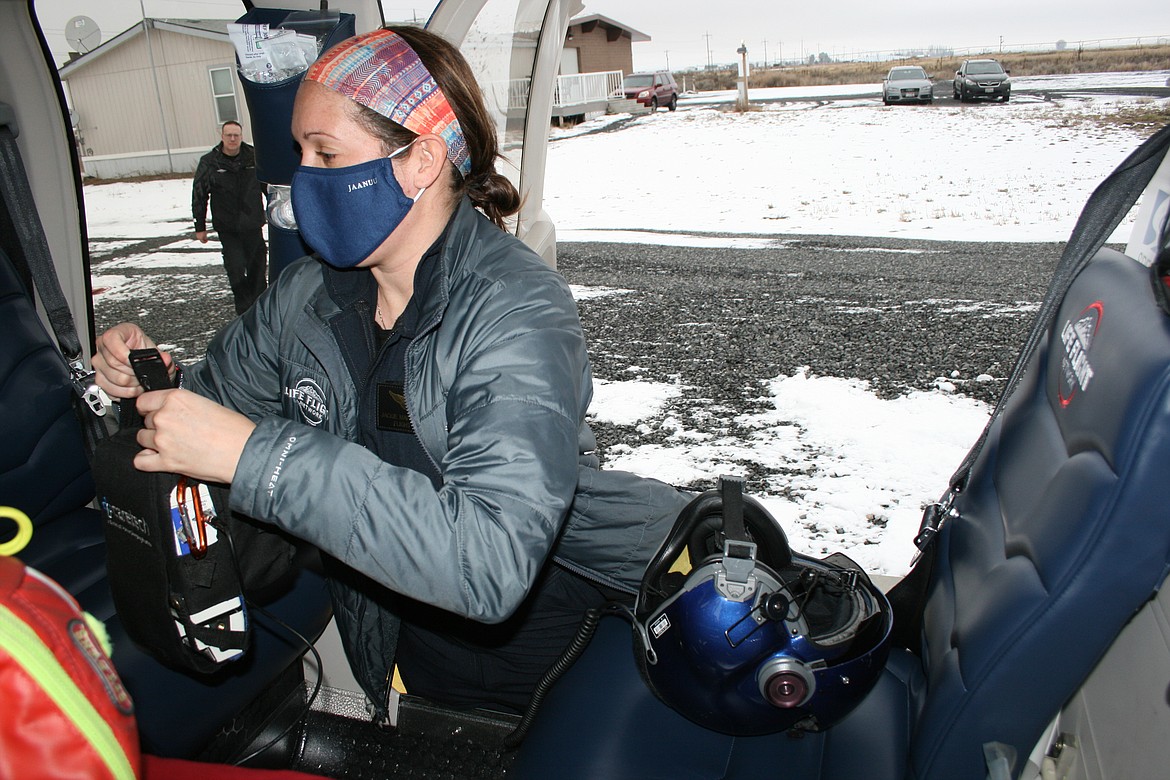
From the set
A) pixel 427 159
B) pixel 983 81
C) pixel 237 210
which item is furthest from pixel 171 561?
pixel 983 81

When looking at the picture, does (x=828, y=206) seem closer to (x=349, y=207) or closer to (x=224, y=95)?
(x=224, y=95)

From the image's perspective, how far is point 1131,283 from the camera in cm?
122

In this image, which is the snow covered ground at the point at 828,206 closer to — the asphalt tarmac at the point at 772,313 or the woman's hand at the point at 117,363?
the asphalt tarmac at the point at 772,313

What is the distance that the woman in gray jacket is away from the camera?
3.54 ft

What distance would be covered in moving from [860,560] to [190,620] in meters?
2.43

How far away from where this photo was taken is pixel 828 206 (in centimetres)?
1234

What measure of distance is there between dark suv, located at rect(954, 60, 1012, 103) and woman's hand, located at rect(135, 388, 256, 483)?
23.4 meters

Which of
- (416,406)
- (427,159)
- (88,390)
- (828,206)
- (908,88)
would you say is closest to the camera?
(416,406)

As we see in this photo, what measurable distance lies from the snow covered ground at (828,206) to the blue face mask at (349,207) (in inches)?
87.3

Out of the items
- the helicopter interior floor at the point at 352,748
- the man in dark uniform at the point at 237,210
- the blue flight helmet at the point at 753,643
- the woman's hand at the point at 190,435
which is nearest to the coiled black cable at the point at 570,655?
the blue flight helmet at the point at 753,643

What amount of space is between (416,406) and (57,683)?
81cm

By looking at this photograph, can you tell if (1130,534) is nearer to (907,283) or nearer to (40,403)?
(40,403)

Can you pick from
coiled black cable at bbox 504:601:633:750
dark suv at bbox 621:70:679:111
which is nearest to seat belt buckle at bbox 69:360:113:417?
coiled black cable at bbox 504:601:633:750

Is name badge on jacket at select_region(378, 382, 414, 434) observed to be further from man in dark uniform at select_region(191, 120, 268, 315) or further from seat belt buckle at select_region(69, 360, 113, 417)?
man in dark uniform at select_region(191, 120, 268, 315)
